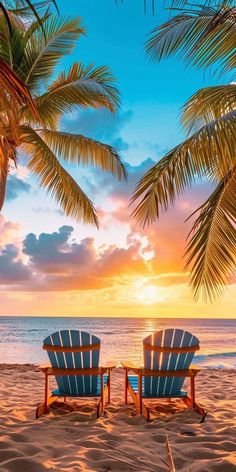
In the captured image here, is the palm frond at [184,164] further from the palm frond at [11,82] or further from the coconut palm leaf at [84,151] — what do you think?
the coconut palm leaf at [84,151]

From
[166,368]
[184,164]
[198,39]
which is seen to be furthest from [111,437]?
[198,39]

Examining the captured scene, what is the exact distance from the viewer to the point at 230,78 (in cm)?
468

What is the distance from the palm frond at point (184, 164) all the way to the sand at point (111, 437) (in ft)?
6.38

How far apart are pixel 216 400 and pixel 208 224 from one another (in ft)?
6.69

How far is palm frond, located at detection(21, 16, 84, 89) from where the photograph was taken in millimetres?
7574

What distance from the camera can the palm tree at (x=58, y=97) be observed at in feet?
24.3

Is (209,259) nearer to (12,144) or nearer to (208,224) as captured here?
(208,224)

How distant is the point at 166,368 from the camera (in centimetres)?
412

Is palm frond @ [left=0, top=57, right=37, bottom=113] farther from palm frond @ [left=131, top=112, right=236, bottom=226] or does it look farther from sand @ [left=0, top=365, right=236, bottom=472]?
palm frond @ [left=131, top=112, right=236, bottom=226]

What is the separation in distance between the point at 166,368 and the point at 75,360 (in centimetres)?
87

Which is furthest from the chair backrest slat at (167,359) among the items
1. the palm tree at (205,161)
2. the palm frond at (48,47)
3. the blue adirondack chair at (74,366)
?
the palm frond at (48,47)

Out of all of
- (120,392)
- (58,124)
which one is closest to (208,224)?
(120,392)

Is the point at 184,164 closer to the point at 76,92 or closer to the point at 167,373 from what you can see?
the point at 167,373

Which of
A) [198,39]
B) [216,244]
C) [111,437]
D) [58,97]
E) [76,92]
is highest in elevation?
[76,92]
